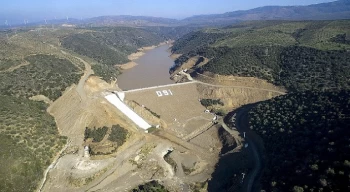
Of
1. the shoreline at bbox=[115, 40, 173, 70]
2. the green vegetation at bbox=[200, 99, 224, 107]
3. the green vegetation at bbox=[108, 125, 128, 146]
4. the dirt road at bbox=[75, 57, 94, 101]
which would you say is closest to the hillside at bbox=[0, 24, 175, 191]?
the green vegetation at bbox=[108, 125, 128, 146]

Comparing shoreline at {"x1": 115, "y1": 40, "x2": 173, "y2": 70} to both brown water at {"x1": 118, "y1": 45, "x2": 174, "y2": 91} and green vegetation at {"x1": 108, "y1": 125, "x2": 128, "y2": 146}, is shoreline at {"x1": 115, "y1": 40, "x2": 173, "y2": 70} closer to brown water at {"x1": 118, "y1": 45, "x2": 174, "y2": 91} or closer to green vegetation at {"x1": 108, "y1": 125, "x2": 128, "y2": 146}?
brown water at {"x1": 118, "y1": 45, "x2": 174, "y2": 91}

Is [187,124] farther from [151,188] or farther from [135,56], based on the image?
[135,56]

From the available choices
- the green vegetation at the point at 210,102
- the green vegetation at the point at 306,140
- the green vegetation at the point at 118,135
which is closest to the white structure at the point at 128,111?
the green vegetation at the point at 118,135

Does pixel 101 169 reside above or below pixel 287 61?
below

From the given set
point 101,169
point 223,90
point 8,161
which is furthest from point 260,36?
point 8,161

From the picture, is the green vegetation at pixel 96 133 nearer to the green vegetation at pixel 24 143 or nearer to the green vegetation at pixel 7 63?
the green vegetation at pixel 24 143

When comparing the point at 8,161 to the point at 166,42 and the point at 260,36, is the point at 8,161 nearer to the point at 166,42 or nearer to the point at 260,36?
the point at 260,36
